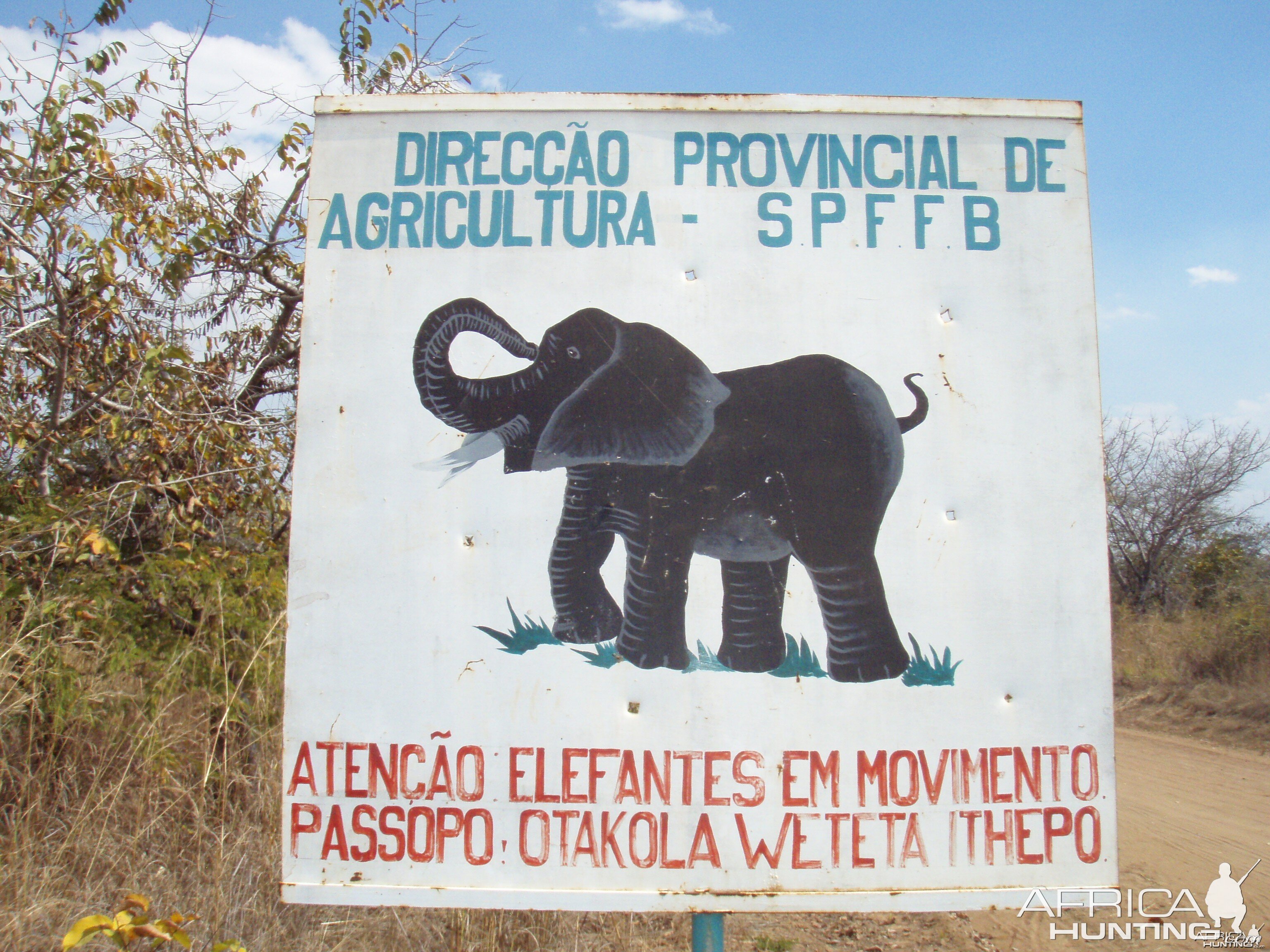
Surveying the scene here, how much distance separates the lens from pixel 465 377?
2105 millimetres

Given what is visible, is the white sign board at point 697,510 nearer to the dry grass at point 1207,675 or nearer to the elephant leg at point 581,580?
the elephant leg at point 581,580

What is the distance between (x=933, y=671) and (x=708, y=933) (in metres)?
0.85

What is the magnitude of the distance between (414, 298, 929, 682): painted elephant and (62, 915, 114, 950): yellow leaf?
3.66 feet

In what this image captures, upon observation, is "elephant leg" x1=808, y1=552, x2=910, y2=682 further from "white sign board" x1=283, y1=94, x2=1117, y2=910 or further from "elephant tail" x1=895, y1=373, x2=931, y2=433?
"elephant tail" x1=895, y1=373, x2=931, y2=433

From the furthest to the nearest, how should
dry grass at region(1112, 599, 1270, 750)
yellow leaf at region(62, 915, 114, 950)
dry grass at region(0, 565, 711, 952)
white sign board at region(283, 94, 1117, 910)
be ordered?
dry grass at region(1112, 599, 1270, 750) < dry grass at region(0, 565, 711, 952) < white sign board at region(283, 94, 1117, 910) < yellow leaf at region(62, 915, 114, 950)

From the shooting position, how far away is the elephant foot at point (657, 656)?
2.02m

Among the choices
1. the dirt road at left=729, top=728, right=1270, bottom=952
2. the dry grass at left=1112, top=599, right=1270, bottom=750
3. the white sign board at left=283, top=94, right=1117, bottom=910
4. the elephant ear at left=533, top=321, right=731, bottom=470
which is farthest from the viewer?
the dry grass at left=1112, top=599, right=1270, bottom=750

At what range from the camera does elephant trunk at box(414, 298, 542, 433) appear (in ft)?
6.91

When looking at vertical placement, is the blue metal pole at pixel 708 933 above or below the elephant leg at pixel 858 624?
below

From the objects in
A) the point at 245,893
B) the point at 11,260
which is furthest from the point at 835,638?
the point at 11,260

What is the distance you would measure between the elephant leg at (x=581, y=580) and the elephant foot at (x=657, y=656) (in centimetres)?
7
